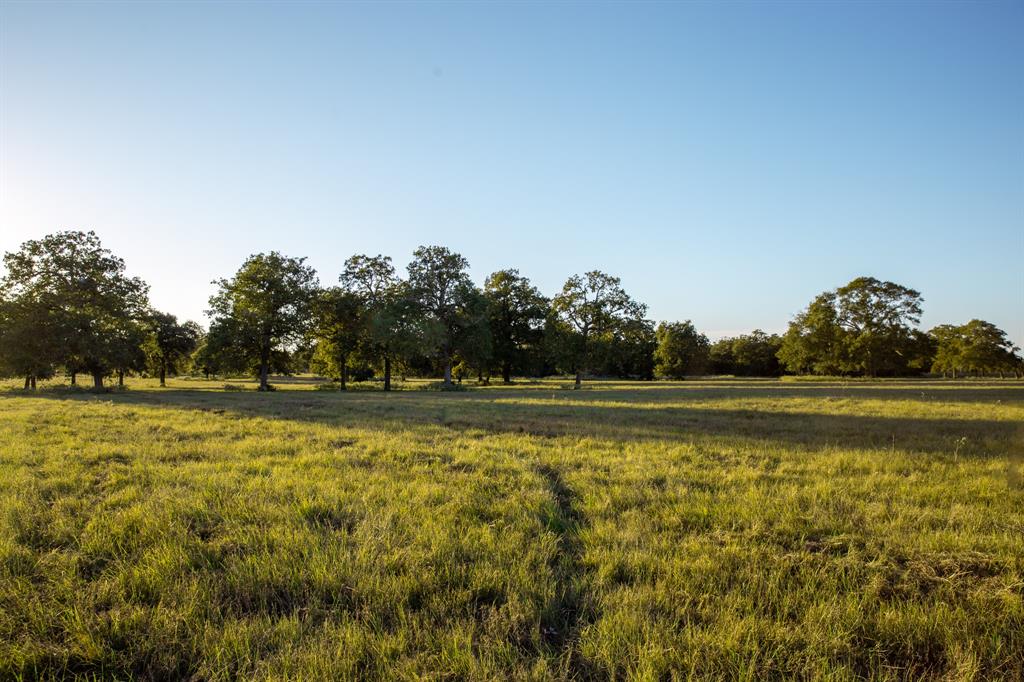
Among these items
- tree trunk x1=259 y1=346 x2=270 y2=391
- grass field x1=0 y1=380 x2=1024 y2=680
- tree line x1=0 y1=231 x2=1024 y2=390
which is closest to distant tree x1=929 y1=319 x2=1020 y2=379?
tree line x1=0 y1=231 x2=1024 y2=390

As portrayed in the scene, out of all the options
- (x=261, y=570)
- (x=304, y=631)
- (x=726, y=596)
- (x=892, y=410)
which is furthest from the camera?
(x=892, y=410)

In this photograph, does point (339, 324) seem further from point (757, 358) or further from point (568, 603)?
point (757, 358)

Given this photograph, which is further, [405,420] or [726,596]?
[405,420]

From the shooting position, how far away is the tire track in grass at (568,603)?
3.17m

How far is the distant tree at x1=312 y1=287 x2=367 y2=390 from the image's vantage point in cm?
4878

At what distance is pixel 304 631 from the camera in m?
3.42

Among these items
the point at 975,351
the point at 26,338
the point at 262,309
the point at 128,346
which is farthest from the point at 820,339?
the point at 26,338

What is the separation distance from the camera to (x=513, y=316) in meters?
62.2

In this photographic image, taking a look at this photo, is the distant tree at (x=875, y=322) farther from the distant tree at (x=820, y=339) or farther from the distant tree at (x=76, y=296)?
the distant tree at (x=76, y=296)

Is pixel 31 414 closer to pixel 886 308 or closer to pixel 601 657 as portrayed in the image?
pixel 601 657

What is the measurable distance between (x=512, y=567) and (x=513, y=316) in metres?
58.1

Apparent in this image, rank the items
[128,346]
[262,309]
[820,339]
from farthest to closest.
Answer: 1. [820,339]
2. [262,309]
3. [128,346]

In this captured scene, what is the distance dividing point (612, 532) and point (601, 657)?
7.20 feet

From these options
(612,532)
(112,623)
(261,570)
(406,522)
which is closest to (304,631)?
(261,570)
